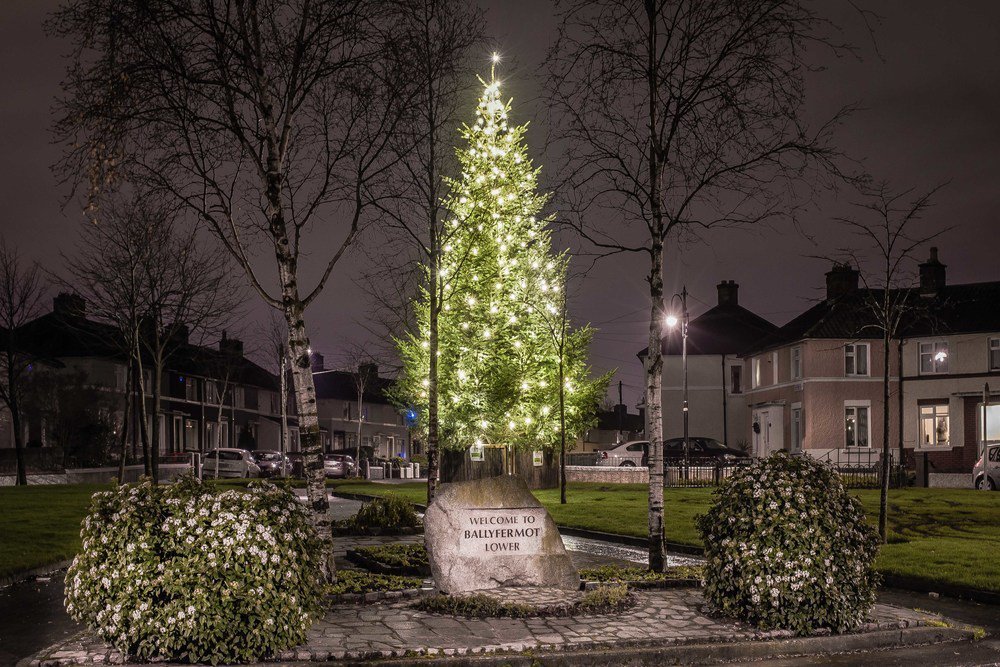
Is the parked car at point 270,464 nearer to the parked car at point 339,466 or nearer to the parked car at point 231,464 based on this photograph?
the parked car at point 231,464

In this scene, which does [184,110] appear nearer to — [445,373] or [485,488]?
[485,488]

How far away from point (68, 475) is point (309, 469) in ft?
110

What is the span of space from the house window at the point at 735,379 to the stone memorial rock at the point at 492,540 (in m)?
59.0

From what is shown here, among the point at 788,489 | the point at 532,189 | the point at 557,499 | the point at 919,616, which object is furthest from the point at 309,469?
the point at 532,189

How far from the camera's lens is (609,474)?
41.5 meters

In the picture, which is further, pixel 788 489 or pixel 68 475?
pixel 68 475

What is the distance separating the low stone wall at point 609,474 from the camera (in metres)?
40.5

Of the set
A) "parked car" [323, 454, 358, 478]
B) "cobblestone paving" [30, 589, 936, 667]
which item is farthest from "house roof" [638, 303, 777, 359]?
"cobblestone paving" [30, 589, 936, 667]

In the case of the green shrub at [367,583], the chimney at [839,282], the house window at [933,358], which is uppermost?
the chimney at [839,282]

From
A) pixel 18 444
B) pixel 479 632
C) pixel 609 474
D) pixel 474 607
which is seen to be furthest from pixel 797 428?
pixel 479 632

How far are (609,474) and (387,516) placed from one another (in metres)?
22.9

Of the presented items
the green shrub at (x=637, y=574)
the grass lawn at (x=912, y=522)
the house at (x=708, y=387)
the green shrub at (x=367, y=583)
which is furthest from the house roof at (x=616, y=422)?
the green shrub at (x=367, y=583)

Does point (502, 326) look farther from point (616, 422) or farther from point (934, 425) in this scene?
point (616, 422)

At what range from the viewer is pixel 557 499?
29891 millimetres
